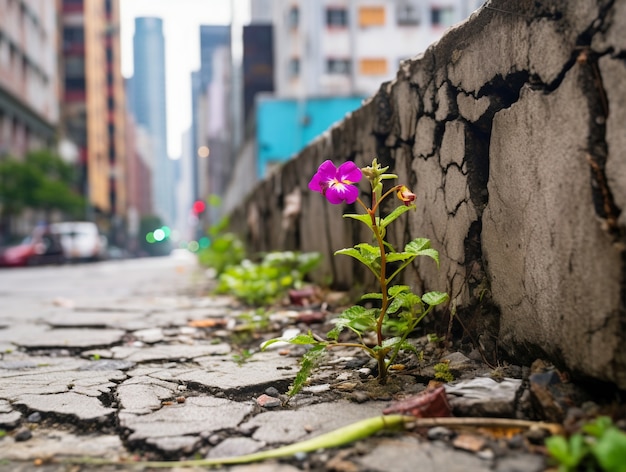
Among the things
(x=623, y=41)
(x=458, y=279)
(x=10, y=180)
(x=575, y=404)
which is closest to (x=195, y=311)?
(x=458, y=279)

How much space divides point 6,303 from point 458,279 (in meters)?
4.60

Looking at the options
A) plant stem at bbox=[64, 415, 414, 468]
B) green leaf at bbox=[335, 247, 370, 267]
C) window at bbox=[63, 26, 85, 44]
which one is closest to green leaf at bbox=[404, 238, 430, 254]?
green leaf at bbox=[335, 247, 370, 267]

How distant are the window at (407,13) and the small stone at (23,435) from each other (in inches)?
1101

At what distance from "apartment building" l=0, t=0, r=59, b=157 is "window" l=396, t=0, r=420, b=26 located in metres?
17.3

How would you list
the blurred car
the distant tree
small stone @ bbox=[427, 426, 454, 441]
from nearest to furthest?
1. small stone @ bbox=[427, 426, 454, 441]
2. the blurred car
3. the distant tree

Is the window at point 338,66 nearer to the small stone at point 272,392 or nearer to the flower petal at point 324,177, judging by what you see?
the flower petal at point 324,177

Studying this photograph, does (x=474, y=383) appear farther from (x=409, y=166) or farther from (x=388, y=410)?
(x=409, y=166)

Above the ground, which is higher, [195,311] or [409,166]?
[409,166]

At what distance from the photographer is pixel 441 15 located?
27734 millimetres

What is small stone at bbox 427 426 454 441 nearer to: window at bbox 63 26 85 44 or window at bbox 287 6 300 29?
window at bbox 287 6 300 29

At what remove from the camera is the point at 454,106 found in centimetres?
220

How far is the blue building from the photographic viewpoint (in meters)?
19.7

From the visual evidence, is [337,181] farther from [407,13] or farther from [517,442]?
[407,13]

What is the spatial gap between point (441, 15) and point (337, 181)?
28.0m
